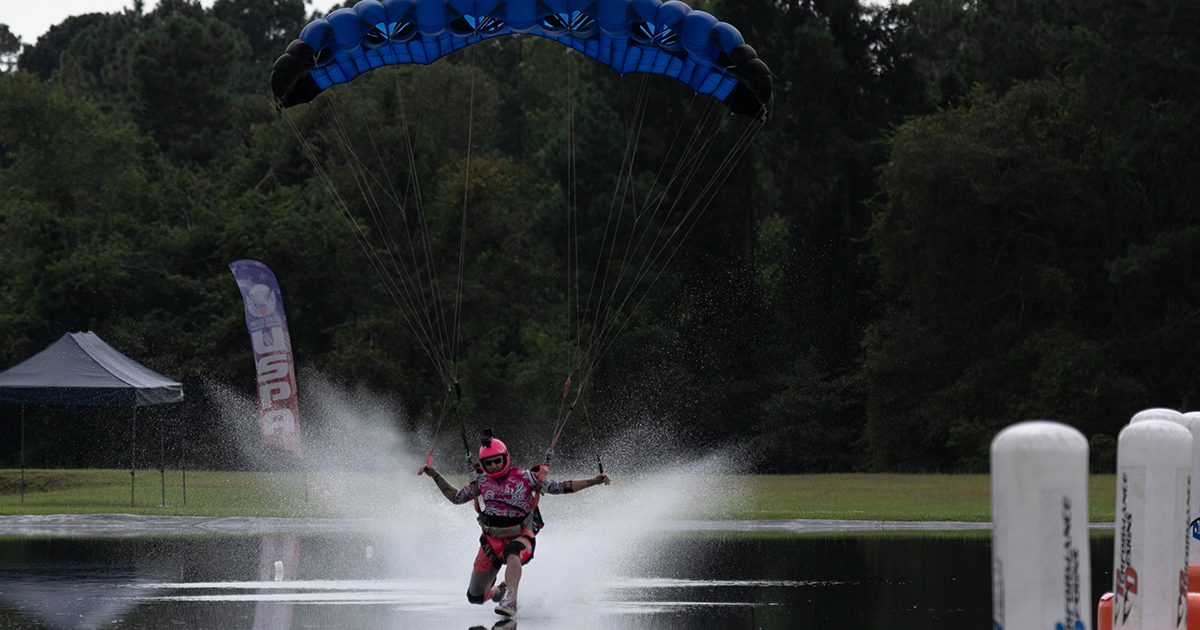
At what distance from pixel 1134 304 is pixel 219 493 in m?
25.2

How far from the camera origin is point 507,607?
1034cm

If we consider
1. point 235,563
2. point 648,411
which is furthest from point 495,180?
point 235,563

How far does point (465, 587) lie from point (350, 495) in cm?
1605

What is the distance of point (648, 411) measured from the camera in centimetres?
4528

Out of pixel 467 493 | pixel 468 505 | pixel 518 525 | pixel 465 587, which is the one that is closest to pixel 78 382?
pixel 468 505

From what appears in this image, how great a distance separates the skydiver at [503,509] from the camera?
432 inches

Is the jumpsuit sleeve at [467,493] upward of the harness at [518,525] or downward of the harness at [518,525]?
upward

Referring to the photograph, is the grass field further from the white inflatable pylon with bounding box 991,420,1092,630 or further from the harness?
the white inflatable pylon with bounding box 991,420,1092,630

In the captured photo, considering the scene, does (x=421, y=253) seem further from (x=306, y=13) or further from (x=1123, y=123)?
(x=306, y=13)

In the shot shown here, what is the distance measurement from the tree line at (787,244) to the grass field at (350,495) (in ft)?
24.6

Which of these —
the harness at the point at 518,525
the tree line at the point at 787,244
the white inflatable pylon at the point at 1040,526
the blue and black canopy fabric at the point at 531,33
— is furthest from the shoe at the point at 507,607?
the tree line at the point at 787,244

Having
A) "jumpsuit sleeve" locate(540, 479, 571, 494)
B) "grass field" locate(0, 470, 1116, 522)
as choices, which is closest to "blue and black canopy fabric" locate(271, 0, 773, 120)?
"jumpsuit sleeve" locate(540, 479, 571, 494)

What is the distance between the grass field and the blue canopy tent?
1.82m

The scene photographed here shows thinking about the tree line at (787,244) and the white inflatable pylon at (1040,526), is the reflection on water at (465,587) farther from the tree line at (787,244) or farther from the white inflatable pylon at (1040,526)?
the tree line at (787,244)
